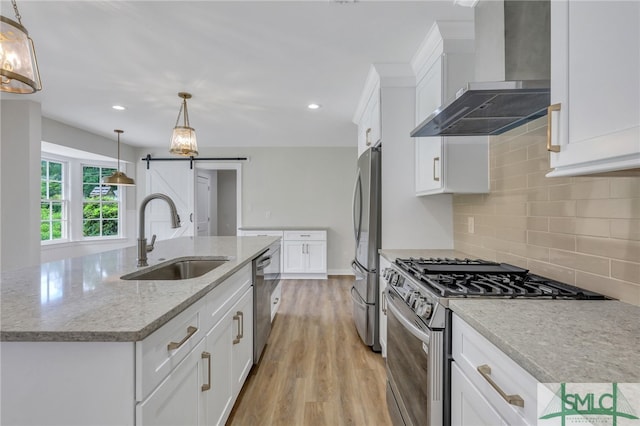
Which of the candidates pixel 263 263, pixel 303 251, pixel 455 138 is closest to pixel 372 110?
pixel 455 138

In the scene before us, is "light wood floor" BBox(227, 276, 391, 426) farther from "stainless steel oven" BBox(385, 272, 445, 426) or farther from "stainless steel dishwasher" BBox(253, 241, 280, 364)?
"stainless steel oven" BBox(385, 272, 445, 426)

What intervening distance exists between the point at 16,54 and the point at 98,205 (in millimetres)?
5099

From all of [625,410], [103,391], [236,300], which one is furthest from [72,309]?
[625,410]

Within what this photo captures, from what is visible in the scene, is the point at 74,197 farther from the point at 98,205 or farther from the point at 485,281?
the point at 485,281

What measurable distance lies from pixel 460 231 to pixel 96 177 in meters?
6.07

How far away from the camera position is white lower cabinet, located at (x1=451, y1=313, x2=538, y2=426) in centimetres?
72

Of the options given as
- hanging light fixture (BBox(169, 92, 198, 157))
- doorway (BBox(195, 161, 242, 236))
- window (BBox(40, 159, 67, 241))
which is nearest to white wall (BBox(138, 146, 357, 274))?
doorway (BBox(195, 161, 242, 236))

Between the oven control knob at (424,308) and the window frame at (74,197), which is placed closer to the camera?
the oven control knob at (424,308)

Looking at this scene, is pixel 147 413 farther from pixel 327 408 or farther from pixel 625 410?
pixel 327 408

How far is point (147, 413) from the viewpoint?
2.78 ft

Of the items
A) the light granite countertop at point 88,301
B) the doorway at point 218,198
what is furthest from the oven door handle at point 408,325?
the doorway at point 218,198

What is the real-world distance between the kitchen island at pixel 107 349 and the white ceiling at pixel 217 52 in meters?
1.62

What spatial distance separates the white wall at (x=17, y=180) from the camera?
11.3 ft

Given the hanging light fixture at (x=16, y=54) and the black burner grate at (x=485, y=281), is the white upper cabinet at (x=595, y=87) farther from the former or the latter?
the hanging light fixture at (x=16, y=54)
